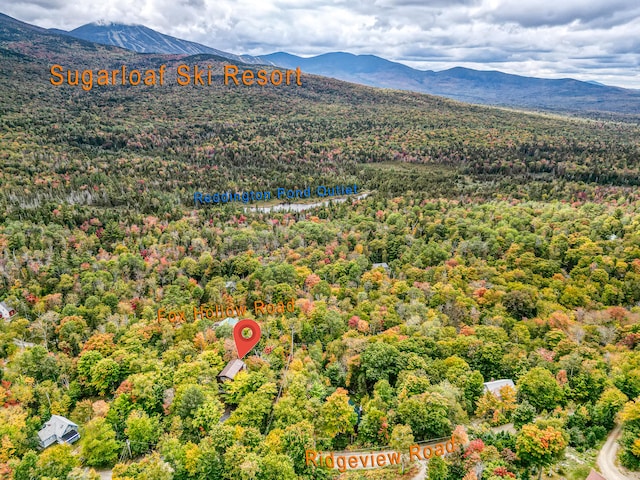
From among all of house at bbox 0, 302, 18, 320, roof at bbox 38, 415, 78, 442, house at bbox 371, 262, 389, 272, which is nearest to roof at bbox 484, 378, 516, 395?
house at bbox 371, 262, 389, 272

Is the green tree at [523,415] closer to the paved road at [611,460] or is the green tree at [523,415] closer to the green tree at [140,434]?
the paved road at [611,460]

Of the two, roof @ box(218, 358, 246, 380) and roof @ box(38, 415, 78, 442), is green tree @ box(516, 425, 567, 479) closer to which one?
roof @ box(218, 358, 246, 380)

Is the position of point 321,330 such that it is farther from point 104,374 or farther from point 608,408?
point 608,408

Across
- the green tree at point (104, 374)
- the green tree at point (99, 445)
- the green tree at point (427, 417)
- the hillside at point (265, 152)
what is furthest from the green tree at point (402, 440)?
the hillside at point (265, 152)

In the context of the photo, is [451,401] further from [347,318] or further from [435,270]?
[435,270]

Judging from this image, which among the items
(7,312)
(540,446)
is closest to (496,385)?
(540,446)

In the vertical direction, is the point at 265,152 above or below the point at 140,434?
above

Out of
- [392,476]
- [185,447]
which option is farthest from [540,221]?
[185,447]
